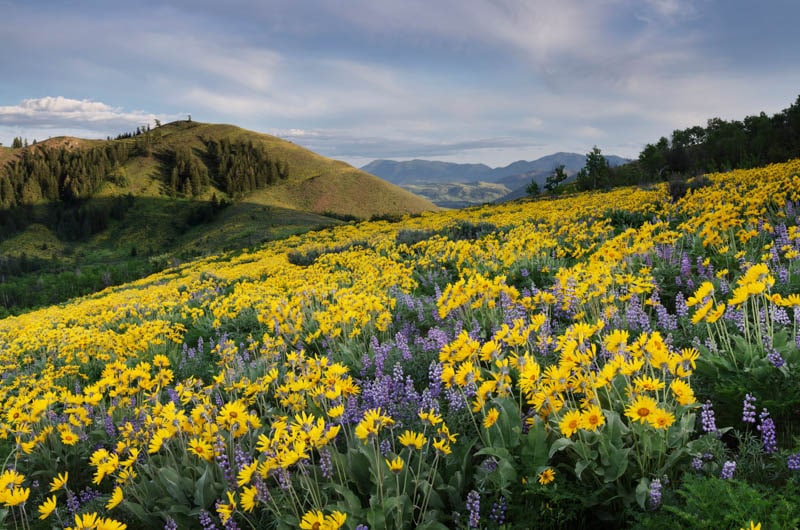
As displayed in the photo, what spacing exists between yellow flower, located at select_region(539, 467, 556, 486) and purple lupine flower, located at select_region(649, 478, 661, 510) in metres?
0.42

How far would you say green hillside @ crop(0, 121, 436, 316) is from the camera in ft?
265

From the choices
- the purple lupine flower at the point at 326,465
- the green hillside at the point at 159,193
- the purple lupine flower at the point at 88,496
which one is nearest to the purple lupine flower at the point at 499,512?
the purple lupine flower at the point at 326,465

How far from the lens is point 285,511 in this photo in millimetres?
2527

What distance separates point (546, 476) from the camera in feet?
7.37

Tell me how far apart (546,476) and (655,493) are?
470mm

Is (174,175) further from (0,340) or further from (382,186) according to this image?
(0,340)

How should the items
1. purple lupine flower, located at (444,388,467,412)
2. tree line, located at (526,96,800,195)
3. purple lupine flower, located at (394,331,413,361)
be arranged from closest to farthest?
Result: purple lupine flower, located at (444,388,467,412) → purple lupine flower, located at (394,331,413,361) → tree line, located at (526,96,800,195)

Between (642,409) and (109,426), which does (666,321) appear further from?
(109,426)

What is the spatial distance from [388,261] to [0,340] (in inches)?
375

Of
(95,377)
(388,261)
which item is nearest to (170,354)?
(95,377)

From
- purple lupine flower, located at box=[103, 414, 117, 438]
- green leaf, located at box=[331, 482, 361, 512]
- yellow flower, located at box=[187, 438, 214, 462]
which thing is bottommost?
purple lupine flower, located at box=[103, 414, 117, 438]

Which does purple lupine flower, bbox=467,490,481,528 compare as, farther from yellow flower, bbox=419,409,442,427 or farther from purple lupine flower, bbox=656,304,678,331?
purple lupine flower, bbox=656,304,678,331

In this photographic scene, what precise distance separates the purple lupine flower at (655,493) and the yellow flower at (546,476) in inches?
16.6

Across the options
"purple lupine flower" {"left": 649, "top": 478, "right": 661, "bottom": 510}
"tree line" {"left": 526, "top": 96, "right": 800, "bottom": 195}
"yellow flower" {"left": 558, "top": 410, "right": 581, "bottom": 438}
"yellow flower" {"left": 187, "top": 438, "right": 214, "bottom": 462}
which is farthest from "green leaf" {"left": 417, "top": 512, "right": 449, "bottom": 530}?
"tree line" {"left": 526, "top": 96, "right": 800, "bottom": 195}
